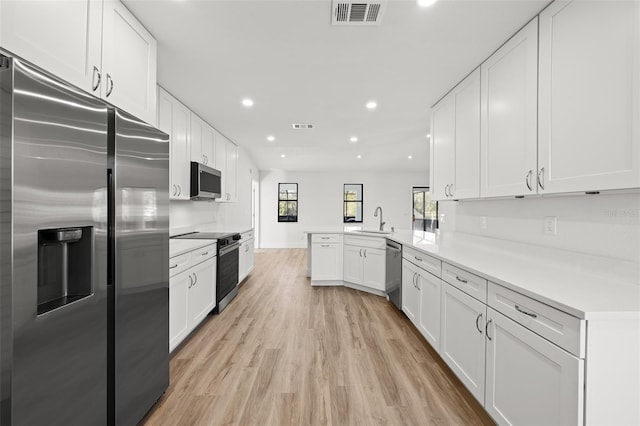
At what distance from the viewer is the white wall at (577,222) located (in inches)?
57.3

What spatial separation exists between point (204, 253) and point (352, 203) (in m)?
6.54

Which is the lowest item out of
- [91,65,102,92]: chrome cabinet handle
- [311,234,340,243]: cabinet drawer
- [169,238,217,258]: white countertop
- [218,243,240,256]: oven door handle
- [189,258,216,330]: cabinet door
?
[189,258,216,330]: cabinet door

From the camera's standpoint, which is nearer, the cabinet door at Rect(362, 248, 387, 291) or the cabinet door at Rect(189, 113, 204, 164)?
the cabinet door at Rect(189, 113, 204, 164)

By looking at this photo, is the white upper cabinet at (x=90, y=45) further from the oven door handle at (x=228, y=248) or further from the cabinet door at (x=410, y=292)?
the cabinet door at (x=410, y=292)

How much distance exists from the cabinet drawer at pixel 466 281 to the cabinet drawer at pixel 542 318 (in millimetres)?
73

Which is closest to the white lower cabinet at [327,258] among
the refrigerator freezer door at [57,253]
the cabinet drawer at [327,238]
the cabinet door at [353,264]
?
the cabinet drawer at [327,238]

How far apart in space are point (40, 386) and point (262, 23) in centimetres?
219

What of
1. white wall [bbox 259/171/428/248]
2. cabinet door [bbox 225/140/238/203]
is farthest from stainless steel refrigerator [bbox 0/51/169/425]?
white wall [bbox 259/171/428/248]

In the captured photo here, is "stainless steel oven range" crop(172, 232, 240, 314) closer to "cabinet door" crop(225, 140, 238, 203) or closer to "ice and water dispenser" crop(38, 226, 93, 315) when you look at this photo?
"cabinet door" crop(225, 140, 238, 203)

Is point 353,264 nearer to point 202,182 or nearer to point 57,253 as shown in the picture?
point 202,182

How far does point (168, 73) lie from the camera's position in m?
2.59

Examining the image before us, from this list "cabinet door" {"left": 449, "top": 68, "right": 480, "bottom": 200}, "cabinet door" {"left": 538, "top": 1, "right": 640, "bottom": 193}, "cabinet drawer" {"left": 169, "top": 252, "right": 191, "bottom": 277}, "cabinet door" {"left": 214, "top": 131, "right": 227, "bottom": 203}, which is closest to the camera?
"cabinet door" {"left": 538, "top": 1, "right": 640, "bottom": 193}

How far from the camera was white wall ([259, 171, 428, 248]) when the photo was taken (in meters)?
8.73

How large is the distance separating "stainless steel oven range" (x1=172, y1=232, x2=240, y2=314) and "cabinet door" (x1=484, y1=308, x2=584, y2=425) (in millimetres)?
2705
